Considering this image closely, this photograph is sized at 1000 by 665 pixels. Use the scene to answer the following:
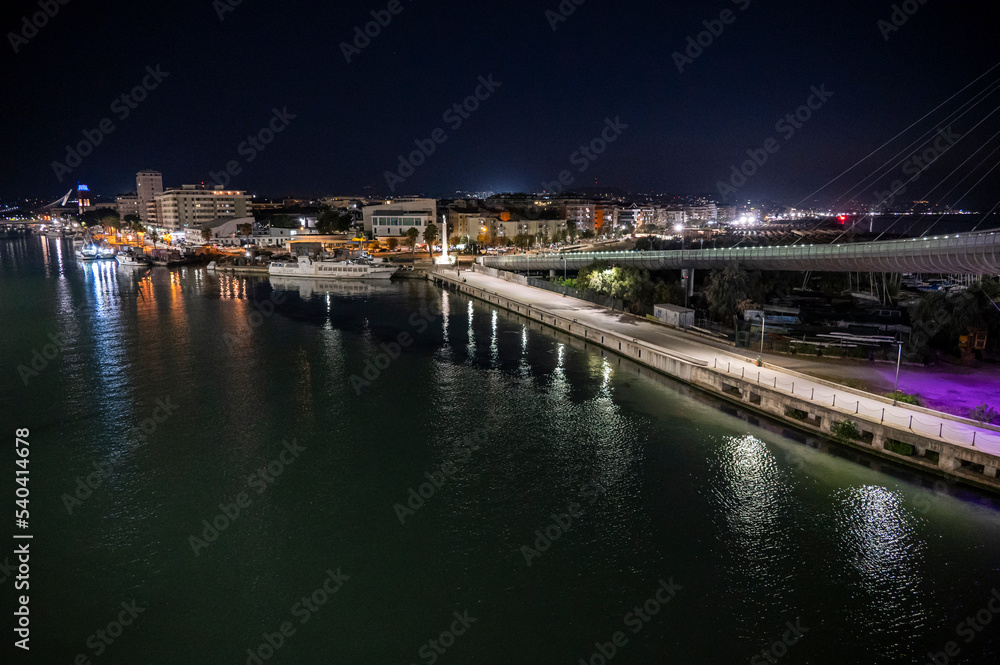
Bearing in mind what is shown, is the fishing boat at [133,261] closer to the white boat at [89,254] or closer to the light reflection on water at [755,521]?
the white boat at [89,254]

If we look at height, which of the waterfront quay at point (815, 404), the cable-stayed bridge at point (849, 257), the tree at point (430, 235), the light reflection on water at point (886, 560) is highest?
the tree at point (430, 235)

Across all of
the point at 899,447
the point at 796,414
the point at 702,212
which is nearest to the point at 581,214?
the point at 702,212

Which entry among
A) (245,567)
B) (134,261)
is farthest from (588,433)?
(134,261)

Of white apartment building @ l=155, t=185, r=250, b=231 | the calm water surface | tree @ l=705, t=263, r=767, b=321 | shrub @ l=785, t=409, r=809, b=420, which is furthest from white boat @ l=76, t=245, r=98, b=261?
shrub @ l=785, t=409, r=809, b=420

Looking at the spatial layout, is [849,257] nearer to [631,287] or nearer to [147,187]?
[631,287]

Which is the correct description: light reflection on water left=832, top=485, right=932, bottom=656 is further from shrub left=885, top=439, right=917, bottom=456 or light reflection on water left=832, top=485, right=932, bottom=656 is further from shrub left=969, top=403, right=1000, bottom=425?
shrub left=969, top=403, right=1000, bottom=425

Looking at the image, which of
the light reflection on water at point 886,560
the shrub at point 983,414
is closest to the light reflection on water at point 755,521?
the light reflection on water at point 886,560

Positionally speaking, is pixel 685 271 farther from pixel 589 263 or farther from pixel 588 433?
pixel 588 433
